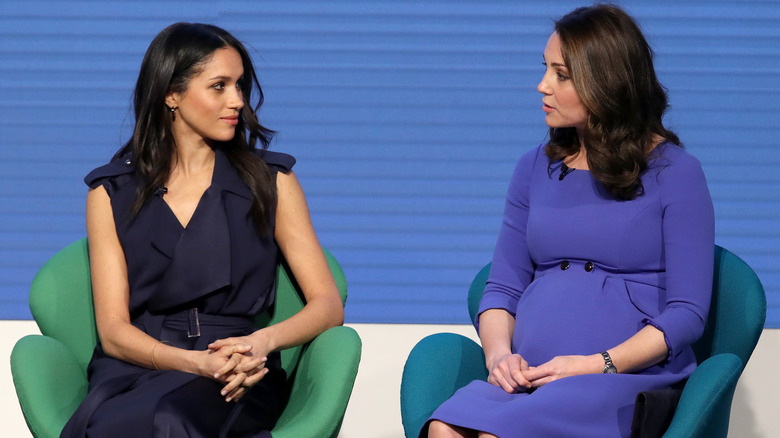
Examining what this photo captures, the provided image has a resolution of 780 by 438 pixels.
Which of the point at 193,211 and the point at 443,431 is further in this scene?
the point at 193,211

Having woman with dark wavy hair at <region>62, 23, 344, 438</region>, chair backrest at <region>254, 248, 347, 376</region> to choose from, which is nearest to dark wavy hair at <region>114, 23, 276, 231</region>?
woman with dark wavy hair at <region>62, 23, 344, 438</region>

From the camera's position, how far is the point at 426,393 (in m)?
2.93

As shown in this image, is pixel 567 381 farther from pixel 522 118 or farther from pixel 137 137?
pixel 522 118

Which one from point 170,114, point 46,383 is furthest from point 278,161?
point 46,383

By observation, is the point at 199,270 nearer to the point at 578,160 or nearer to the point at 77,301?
the point at 77,301

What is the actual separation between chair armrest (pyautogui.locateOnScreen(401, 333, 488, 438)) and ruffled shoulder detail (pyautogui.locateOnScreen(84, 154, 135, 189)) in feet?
3.26

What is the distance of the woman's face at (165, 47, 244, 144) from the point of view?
3170 millimetres

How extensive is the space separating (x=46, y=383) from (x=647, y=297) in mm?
1597

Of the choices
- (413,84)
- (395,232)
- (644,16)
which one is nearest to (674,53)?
(644,16)

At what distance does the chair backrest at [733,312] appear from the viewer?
9.59 feet

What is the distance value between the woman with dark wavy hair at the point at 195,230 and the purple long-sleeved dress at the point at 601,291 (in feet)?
1.99

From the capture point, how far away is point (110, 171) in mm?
3232

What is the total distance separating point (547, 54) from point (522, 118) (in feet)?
4.81

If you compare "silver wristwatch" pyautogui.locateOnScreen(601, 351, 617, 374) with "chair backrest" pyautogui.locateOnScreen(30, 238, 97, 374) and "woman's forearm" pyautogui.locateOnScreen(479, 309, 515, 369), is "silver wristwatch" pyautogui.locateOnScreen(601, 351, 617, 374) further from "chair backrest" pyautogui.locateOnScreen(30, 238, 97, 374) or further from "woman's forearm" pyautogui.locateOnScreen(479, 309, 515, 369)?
"chair backrest" pyautogui.locateOnScreen(30, 238, 97, 374)
